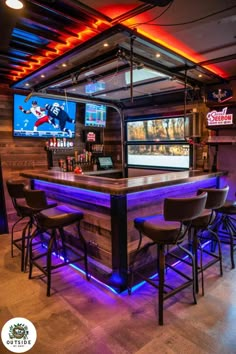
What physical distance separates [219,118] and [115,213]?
7.77ft

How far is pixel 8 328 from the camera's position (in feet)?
6.64

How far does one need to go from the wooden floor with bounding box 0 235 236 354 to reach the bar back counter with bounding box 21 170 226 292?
0.24 m

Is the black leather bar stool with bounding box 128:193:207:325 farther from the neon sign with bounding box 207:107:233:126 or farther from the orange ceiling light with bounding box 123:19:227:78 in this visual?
the neon sign with bounding box 207:107:233:126

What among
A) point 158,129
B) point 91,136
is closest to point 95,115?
point 91,136

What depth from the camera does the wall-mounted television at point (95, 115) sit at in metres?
5.16

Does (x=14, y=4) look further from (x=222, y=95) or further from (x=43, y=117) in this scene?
(x=222, y=95)

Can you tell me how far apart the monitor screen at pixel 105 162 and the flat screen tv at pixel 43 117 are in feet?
2.70

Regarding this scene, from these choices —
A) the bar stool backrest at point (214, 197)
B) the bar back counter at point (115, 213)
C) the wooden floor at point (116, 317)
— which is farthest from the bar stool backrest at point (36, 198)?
the bar stool backrest at point (214, 197)

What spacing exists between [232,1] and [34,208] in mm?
2551

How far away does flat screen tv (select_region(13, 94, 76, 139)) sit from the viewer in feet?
13.9

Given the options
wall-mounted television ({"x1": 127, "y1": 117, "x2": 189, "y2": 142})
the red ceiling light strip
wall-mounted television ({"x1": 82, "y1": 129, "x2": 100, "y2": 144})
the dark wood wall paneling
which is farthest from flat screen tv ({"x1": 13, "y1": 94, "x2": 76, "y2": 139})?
wall-mounted television ({"x1": 127, "y1": 117, "x2": 189, "y2": 142})

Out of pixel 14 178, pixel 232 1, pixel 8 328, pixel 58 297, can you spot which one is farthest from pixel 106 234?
pixel 14 178

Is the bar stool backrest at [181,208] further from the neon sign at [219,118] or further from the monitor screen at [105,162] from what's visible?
the monitor screen at [105,162]

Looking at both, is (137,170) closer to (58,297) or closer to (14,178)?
(14,178)
